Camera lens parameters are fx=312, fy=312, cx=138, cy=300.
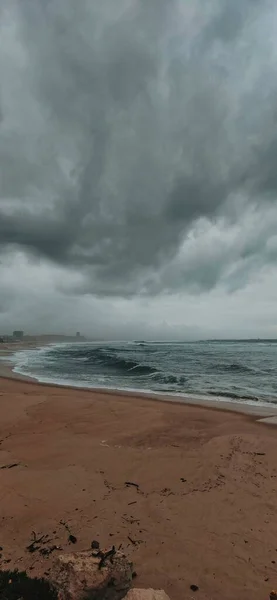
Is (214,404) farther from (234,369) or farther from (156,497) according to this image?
(234,369)

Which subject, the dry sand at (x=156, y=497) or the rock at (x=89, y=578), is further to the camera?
the dry sand at (x=156, y=497)

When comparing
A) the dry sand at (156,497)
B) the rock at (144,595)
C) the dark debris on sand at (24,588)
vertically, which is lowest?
the dry sand at (156,497)

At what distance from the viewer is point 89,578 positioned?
9.63ft

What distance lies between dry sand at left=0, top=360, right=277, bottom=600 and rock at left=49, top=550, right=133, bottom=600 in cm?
62

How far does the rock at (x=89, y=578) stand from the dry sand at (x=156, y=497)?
62 cm

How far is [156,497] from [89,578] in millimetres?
2610

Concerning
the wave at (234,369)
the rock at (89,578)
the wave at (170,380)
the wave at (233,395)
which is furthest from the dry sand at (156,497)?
the wave at (234,369)

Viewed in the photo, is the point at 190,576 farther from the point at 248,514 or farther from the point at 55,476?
the point at 55,476

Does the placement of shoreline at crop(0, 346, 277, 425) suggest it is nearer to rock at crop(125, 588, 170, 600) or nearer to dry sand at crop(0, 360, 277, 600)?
dry sand at crop(0, 360, 277, 600)

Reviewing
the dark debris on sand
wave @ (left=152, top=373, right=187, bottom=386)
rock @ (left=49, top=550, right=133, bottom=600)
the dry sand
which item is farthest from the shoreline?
the dark debris on sand

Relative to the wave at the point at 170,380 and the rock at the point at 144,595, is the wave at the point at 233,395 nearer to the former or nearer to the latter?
the wave at the point at 170,380

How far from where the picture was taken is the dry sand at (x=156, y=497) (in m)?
3.71

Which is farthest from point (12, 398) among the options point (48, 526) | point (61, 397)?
point (48, 526)

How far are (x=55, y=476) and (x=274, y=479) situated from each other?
425 cm
